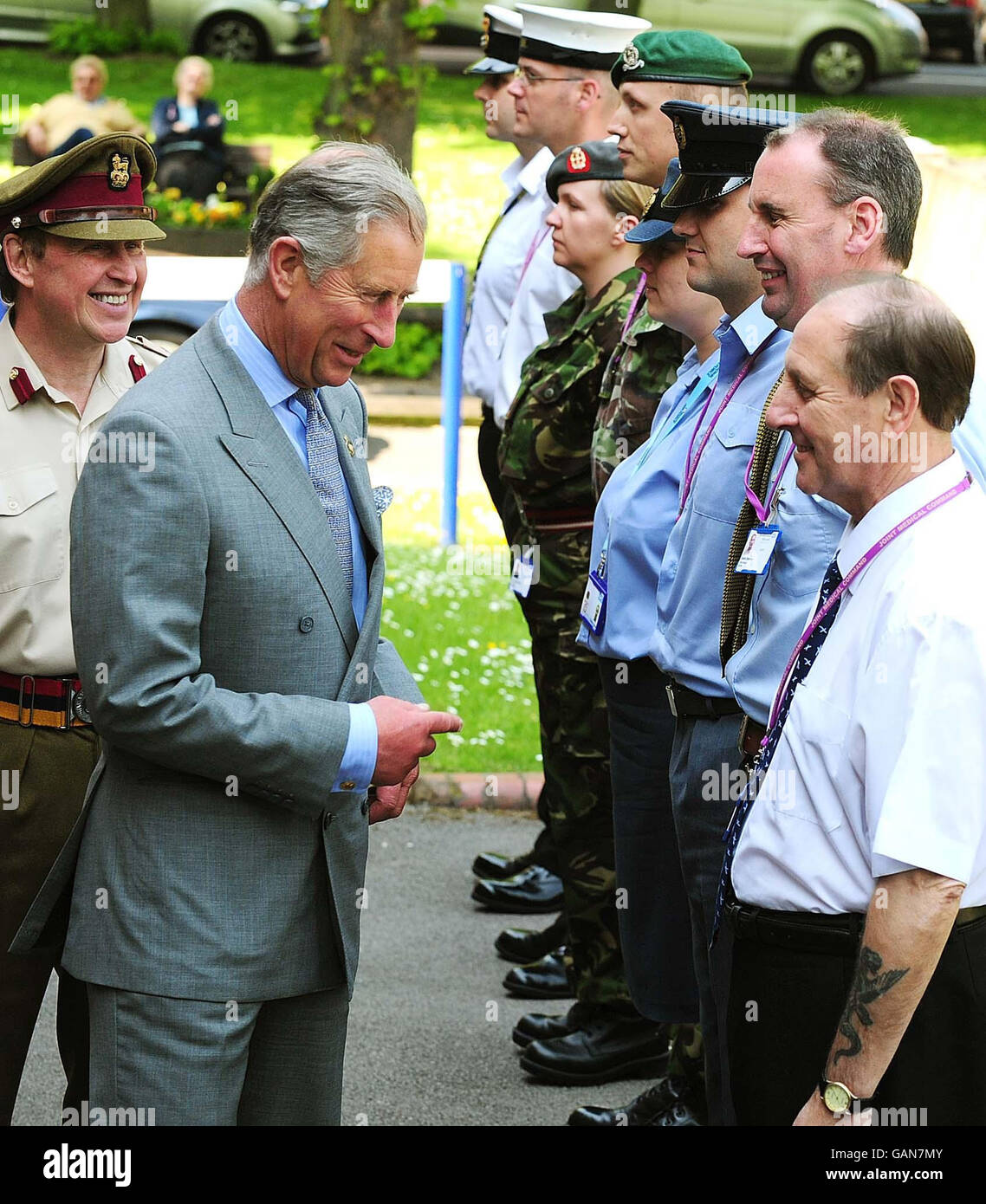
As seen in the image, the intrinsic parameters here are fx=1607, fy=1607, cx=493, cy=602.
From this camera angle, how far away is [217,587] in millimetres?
2533

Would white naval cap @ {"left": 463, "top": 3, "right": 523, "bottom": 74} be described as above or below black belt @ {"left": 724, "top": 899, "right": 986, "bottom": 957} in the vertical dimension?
above

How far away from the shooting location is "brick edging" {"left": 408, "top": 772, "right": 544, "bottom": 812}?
21.7 ft

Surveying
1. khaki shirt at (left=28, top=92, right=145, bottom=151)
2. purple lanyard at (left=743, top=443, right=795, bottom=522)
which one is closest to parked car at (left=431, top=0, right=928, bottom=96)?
khaki shirt at (left=28, top=92, right=145, bottom=151)

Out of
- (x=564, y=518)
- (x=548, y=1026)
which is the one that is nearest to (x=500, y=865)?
(x=548, y=1026)

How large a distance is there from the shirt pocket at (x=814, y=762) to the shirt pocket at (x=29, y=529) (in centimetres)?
163

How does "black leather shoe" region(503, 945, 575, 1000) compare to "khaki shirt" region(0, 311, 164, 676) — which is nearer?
"khaki shirt" region(0, 311, 164, 676)

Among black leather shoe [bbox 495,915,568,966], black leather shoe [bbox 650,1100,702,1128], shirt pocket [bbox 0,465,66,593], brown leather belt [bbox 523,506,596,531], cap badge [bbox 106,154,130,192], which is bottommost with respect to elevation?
black leather shoe [bbox 495,915,568,966]

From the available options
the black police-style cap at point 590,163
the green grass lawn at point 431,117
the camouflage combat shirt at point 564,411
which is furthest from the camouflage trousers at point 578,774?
the green grass lawn at point 431,117

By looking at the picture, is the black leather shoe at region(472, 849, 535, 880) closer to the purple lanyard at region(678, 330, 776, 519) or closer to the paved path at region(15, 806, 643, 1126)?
the paved path at region(15, 806, 643, 1126)

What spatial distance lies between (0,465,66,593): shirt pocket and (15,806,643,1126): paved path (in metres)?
1.63

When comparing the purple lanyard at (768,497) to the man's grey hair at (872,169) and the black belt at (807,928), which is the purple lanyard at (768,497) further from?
the black belt at (807,928)

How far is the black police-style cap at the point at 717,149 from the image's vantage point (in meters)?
3.49
